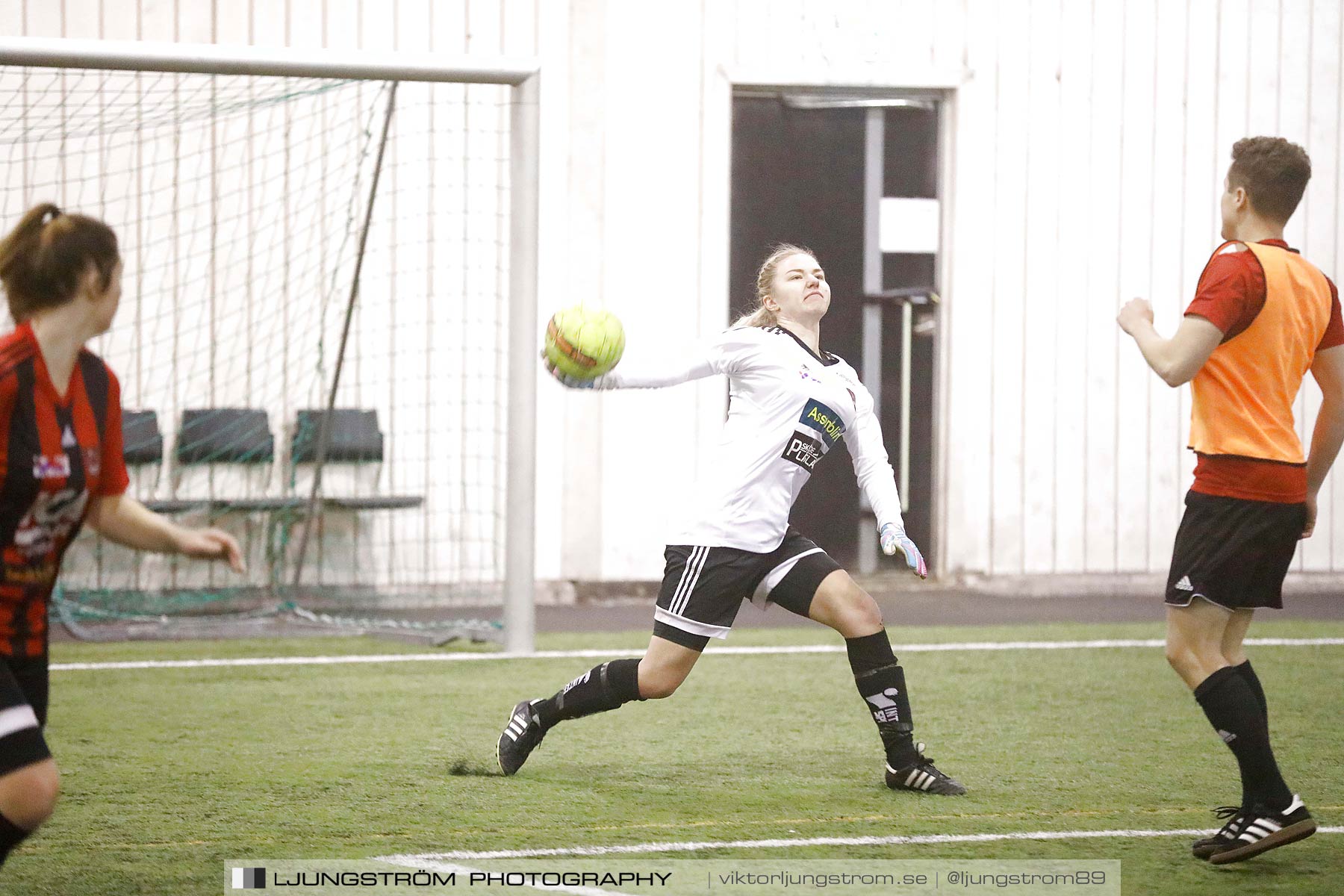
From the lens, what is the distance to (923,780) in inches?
175

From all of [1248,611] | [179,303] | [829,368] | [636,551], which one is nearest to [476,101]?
[179,303]

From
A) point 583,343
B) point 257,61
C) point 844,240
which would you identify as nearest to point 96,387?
point 583,343

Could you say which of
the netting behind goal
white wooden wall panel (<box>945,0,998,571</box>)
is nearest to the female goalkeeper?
the netting behind goal

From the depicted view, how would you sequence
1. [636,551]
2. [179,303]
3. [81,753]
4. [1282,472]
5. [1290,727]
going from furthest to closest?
→ [636,551], [179,303], [1290,727], [81,753], [1282,472]

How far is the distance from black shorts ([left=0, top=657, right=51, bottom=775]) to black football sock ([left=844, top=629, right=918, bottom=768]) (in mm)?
2425

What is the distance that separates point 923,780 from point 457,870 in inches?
62.0

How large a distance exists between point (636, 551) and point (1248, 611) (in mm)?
6339

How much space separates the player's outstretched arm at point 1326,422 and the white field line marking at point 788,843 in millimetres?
951

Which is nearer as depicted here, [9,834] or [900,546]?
[9,834]

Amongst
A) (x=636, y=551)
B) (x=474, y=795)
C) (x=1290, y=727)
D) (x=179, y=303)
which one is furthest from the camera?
(x=636, y=551)

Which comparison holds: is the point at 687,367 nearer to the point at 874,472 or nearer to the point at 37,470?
the point at 874,472

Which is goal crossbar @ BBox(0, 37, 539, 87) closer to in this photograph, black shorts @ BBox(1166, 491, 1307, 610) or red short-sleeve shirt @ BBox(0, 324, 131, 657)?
red short-sleeve shirt @ BBox(0, 324, 131, 657)

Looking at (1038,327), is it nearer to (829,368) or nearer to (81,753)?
(829,368)

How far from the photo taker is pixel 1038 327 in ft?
Result: 33.6
